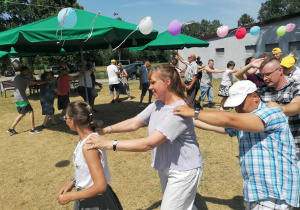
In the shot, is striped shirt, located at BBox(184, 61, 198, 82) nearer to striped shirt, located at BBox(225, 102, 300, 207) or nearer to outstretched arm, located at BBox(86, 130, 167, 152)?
striped shirt, located at BBox(225, 102, 300, 207)

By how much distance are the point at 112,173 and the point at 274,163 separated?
116 inches

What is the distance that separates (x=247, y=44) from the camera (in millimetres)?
16094

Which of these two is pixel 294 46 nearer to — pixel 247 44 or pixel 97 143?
pixel 247 44

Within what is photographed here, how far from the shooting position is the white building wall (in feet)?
43.4

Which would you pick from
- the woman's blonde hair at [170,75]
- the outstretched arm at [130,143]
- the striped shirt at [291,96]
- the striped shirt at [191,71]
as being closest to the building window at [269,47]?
the striped shirt at [191,71]

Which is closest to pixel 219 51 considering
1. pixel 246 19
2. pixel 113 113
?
pixel 113 113

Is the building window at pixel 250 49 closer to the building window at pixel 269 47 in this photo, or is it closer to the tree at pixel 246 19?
the building window at pixel 269 47

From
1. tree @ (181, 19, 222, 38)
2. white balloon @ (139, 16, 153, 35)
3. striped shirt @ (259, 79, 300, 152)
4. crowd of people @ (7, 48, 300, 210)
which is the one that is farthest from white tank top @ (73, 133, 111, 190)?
tree @ (181, 19, 222, 38)

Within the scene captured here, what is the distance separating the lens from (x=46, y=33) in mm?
4484

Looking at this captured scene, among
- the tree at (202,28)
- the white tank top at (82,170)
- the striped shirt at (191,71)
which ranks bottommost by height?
the white tank top at (82,170)

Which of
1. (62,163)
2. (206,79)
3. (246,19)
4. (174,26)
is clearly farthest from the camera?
(246,19)

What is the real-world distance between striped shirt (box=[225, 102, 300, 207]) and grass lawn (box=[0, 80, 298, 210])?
1.52m

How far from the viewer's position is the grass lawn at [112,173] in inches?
124

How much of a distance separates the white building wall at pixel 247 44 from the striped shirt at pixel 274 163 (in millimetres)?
12576
